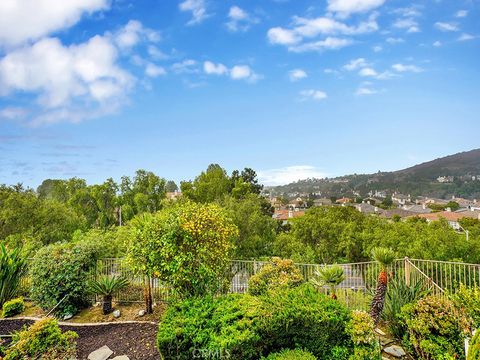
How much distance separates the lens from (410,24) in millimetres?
11055

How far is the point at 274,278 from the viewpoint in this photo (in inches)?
259

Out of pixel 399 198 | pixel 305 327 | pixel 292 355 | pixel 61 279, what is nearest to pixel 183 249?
pixel 305 327

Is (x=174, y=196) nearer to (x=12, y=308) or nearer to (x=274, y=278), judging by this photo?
(x=12, y=308)

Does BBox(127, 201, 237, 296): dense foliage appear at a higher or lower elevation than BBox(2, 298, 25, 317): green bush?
higher

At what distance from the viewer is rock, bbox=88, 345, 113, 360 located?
18.0ft

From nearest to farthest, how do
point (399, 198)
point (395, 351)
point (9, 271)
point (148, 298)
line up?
point (395, 351) < point (148, 298) < point (9, 271) < point (399, 198)

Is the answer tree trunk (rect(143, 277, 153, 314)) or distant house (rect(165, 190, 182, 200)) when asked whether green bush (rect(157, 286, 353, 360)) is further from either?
distant house (rect(165, 190, 182, 200))

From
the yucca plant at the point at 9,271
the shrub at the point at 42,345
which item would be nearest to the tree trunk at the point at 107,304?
the shrub at the point at 42,345

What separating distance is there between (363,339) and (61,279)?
22.5ft

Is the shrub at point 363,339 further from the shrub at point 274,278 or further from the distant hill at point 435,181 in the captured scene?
the distant hill at point 435,181

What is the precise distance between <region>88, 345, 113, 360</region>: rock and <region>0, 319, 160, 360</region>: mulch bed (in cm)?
8

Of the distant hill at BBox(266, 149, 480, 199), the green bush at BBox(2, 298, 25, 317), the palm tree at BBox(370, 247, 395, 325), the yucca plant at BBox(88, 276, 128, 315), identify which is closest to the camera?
the palm tree at BBox(370, 247, 395, 325)

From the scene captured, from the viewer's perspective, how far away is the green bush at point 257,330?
4.17m

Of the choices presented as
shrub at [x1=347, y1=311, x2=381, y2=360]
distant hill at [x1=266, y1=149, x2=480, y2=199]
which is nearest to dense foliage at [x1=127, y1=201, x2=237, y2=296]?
shrub at [x1=347, y1=311, x2=381, y2=360]
